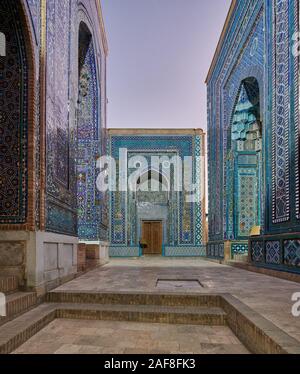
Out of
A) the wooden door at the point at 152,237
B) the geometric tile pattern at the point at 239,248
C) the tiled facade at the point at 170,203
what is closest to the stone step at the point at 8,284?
the geometric tile pattern at the point at 239,248

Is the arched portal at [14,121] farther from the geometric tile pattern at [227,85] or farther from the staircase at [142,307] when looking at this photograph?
the geometric tile pattern at [227,85]

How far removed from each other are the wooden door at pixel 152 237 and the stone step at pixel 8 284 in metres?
12.6

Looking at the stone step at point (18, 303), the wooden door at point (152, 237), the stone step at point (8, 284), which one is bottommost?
the wooden door at point (152, 237)

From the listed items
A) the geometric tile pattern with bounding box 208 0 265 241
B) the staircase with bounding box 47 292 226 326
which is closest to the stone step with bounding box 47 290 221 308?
the staircase with bounding box 47 292 226 326

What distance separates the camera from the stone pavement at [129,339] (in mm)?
2398

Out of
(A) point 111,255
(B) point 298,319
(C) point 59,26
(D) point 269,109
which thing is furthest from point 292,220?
(A) point 111,255

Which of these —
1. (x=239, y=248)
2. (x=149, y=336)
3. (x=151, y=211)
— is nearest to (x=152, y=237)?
(x=151, y=211)

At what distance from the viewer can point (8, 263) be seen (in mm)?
3582

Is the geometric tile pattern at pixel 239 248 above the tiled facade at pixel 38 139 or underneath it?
underneath

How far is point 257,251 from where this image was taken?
6836mm

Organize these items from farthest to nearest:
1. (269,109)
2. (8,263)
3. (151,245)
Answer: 1. (151,245)
2. (269,109)
3. (8,263)

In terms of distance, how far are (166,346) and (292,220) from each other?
3.39 meters

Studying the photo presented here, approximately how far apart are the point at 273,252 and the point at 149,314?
3417 mm
